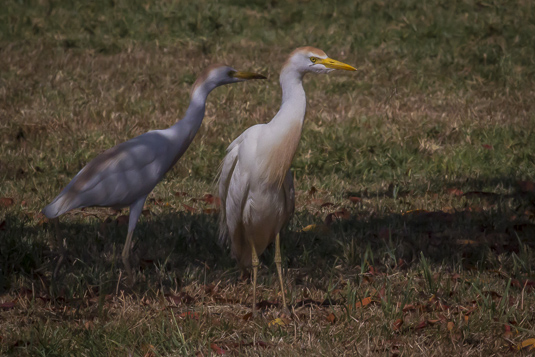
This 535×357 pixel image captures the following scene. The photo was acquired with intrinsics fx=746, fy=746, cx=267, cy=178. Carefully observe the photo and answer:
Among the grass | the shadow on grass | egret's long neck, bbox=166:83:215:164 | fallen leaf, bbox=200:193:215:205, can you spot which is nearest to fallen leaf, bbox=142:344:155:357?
the grass

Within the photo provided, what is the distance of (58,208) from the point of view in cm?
458

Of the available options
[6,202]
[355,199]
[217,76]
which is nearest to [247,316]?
[217,76]

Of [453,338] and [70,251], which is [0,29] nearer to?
[70,251]

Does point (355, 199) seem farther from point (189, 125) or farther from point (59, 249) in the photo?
point (59, 249)

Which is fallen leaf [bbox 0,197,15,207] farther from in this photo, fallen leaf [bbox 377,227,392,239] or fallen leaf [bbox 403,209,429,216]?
fallen leaf [bbox 403,209,429,216]

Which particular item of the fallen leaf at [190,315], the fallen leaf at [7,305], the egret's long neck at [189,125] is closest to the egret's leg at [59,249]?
the fallen leaf at [7,305]

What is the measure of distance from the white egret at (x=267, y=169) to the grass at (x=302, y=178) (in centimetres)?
34

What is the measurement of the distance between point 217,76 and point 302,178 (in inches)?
90.5

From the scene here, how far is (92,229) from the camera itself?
551 centimetres

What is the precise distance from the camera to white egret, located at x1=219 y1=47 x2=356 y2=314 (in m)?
4.02

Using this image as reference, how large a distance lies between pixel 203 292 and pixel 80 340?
0.89 m

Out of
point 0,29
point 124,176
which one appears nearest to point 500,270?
point 124,176

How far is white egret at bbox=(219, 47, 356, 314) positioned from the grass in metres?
0.34

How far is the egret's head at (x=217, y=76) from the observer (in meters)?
5.14
